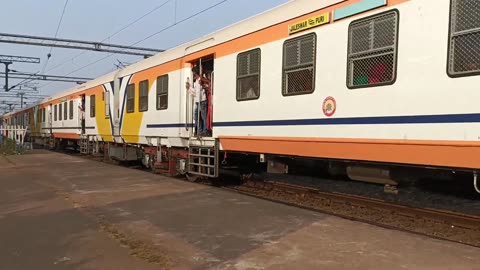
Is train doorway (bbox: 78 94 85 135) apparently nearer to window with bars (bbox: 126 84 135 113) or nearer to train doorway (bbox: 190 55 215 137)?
window with bars (bbox: 126 84 135 113)

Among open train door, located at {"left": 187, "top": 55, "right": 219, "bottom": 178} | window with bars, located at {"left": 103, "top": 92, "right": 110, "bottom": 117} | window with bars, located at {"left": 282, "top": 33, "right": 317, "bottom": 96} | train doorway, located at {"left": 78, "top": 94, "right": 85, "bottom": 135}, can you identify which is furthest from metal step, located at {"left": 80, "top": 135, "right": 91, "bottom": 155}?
window with bars, located at {"left": 282, "top": 33, "right": 317, "bottom": 96}

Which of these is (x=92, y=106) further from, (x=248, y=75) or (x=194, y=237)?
(x=194, y=237)

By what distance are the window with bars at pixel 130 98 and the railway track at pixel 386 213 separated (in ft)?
21.0

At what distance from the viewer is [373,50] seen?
6566mm

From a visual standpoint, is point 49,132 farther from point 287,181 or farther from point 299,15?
point 299,15

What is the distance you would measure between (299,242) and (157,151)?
8.48 m

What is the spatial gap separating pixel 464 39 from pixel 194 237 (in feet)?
13.0

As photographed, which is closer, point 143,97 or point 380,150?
point 380,150

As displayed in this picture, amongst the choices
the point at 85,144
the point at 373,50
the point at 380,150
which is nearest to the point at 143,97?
the point at 85,144

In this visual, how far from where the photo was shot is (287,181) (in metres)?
11.7

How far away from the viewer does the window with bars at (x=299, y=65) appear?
7652 mm

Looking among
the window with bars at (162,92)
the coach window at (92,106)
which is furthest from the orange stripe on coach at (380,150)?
the coach window at (92,106)

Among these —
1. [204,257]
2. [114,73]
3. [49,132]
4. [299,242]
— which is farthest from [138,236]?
[49,132]

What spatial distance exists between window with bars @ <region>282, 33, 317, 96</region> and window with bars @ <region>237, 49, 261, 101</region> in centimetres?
83
